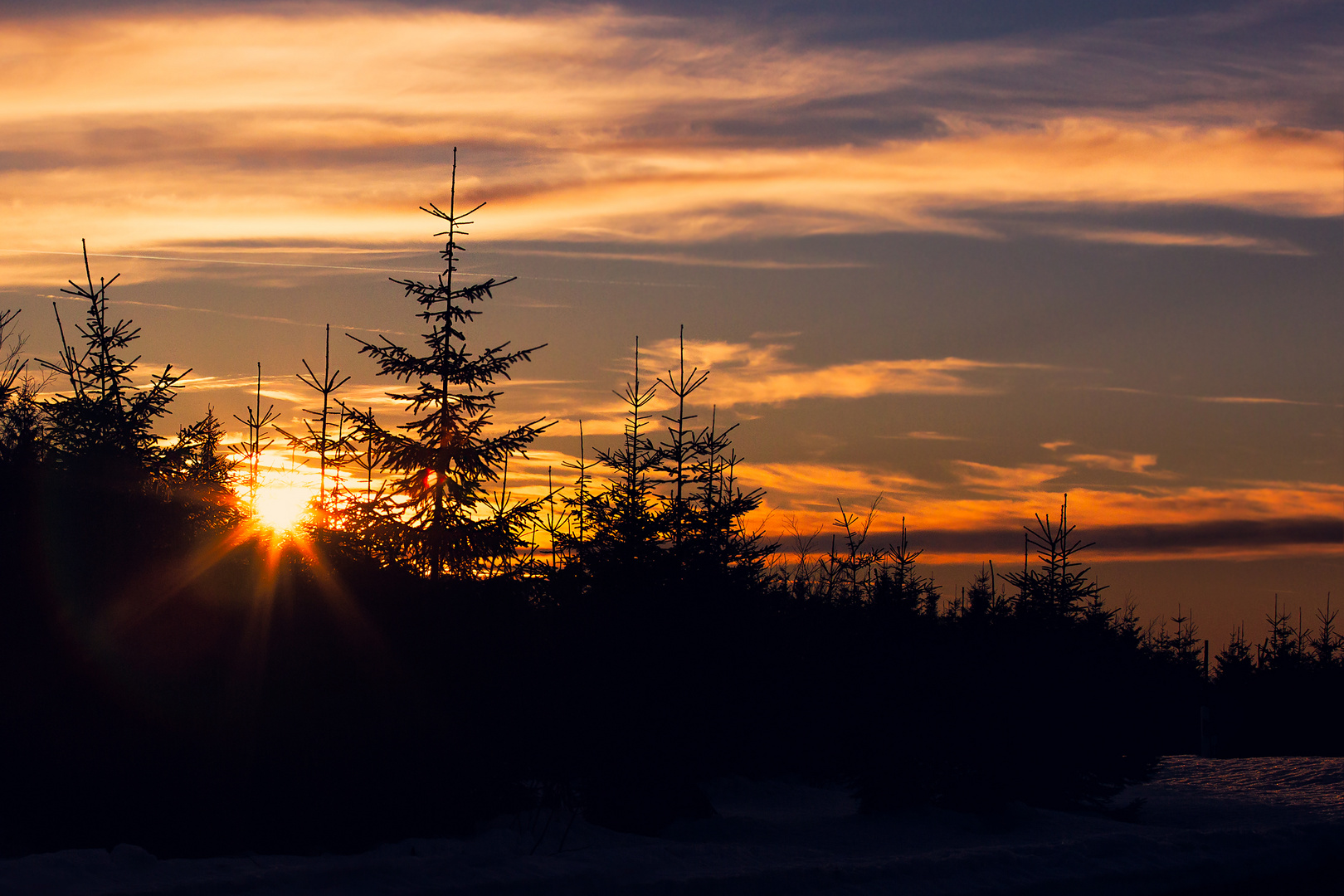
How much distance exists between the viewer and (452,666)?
13000 mm

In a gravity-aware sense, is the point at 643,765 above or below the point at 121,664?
below

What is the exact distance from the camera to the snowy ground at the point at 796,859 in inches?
344

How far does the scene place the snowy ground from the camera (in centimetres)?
873

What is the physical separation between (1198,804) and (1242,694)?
3303 centimetres

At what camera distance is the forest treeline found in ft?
38.5

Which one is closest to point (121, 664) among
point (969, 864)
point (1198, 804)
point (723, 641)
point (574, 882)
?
point (574, 882)

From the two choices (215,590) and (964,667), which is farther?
(964,667)

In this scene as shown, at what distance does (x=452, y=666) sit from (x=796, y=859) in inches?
159

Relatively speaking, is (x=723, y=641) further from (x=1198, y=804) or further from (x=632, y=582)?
(x=1198, y=804)

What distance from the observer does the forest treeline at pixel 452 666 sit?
11734mm

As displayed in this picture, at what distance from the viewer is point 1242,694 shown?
48.7 metres

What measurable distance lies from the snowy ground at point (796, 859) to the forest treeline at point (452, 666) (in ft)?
2.65

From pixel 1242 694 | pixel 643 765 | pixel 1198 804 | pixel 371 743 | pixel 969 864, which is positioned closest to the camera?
pixel 969 864

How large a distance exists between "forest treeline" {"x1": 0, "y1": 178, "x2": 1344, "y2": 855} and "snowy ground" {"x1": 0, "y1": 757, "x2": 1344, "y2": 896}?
807 mm
